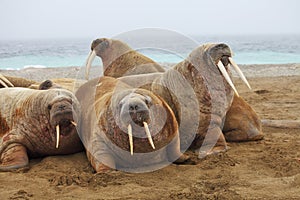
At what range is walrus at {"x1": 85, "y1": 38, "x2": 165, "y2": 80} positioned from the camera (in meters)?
6.14

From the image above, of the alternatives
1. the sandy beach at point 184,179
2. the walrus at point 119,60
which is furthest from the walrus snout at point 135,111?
the walrus at point 119,60

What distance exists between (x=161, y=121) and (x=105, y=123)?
0.52 meters

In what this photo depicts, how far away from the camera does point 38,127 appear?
4.36m

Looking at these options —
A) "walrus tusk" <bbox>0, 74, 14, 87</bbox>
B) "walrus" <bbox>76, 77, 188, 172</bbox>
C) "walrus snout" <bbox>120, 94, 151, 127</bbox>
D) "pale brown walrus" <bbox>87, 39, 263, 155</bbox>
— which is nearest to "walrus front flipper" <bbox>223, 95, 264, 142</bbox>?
"pale brown walrus" <bbox>87, 39, 263, 155</bbox>

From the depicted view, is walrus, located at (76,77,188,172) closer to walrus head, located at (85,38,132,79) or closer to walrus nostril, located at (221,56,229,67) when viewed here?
walrus nostril, located at (221,56,229,67)

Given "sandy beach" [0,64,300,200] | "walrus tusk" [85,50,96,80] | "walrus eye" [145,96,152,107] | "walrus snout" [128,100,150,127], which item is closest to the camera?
"sandy beach" [0,64,300,200]

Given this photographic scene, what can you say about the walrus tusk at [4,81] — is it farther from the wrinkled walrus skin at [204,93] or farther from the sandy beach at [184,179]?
the wrinkled walrus skin at [204,93]

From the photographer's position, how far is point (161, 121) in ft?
12.4

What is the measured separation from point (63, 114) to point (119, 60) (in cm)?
279

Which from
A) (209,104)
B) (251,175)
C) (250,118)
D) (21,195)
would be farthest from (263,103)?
(21,195)

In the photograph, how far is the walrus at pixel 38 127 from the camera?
13.4 feet

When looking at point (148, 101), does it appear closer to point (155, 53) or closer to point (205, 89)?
point (205, 89)

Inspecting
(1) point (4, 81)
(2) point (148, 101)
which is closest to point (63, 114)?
(2) point (148, 101)

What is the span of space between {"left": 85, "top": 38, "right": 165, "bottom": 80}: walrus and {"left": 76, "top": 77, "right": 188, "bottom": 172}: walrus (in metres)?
2.00
